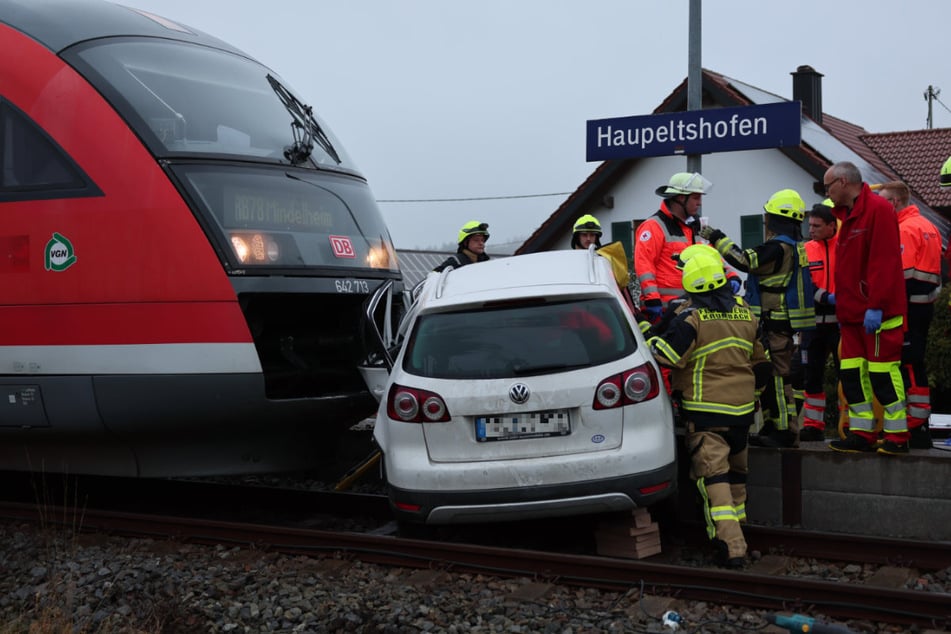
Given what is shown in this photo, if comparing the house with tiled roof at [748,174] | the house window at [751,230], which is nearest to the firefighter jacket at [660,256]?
the house with tiled roof at [748,174]

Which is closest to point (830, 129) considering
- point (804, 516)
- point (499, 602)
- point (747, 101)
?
point (747, 101)

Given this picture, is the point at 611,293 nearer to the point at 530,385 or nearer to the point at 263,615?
the point at 530,385

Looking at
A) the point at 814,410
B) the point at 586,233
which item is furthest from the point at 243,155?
the point at 814,410

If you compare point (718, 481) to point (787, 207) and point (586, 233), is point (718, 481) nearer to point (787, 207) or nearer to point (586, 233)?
point (787, 207)

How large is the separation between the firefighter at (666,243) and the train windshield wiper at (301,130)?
246 cm

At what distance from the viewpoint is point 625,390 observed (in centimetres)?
623

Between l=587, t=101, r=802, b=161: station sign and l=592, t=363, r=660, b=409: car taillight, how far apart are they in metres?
3.83

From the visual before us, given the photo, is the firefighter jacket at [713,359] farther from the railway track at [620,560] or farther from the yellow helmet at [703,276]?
the railway track at [620,560]

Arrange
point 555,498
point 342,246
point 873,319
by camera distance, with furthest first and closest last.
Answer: point 342,246, point 873,319, point 555,498

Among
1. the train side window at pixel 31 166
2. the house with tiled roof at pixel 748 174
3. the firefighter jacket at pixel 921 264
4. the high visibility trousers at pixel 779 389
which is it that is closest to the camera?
the train side window at pixel 31 166

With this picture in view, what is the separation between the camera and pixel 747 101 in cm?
2511

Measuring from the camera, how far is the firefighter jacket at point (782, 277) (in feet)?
25.6

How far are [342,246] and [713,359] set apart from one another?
2.88m

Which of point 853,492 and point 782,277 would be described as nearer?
point 853,492
